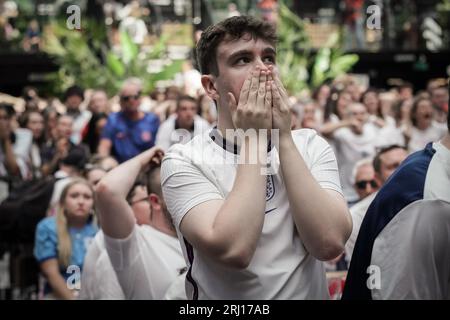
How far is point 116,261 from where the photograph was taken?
13.1 feet

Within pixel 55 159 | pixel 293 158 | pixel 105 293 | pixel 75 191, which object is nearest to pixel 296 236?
pixel 293 158

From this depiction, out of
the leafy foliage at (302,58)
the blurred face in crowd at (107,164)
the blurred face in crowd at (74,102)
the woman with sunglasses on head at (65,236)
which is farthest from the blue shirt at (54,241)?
the leafy foliage at (302,58)

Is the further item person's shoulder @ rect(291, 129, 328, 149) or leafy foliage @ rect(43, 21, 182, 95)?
leafy foliage @ rect(43, 21, 182, 95)

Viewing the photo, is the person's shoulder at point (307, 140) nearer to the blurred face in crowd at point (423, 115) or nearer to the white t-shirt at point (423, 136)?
the white t-shirt at point (423, 136)

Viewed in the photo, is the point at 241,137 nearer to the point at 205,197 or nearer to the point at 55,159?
the point at 205,197

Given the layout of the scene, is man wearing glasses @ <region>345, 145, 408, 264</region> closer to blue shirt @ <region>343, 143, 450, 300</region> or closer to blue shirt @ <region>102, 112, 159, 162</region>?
blue shirt @ <region>343, 143, 450, 300</region>

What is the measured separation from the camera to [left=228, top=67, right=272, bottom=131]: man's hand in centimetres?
257

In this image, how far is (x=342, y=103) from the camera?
33.6 feet

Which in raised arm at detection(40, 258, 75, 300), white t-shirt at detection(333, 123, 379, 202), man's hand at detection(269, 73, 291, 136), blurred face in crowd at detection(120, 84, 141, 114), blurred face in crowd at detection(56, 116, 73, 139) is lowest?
raised arm at detection(40, 258, 75, 300)

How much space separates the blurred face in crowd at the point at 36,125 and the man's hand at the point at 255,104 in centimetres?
802

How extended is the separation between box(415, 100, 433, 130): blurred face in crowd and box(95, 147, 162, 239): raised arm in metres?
5.58

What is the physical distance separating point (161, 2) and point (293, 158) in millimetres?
19231

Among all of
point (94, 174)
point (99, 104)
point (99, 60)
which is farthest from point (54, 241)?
point (99, 60)

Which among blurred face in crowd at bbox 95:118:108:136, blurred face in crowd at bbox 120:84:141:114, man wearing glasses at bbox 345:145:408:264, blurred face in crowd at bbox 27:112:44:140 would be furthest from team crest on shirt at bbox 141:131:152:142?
man wearing glasses at bbox 345:145:408:264
